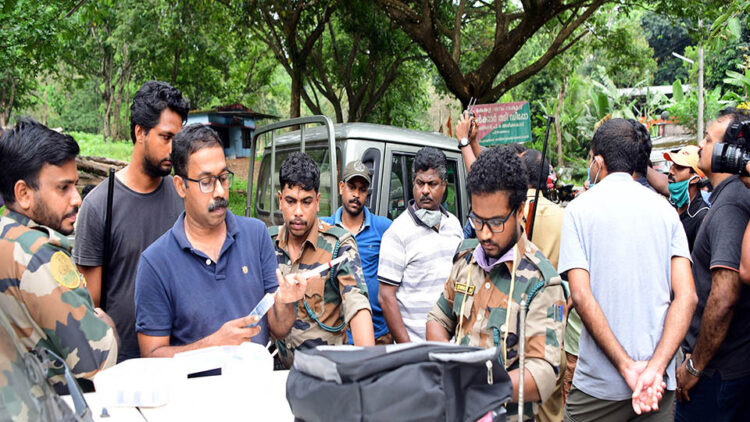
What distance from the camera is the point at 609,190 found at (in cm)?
241

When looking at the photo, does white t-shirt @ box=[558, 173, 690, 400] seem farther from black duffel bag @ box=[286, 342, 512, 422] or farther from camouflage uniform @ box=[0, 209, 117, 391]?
camouflage uniform @ box=[0, 209, 117, 391]

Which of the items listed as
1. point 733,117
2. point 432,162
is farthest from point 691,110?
point 432,162

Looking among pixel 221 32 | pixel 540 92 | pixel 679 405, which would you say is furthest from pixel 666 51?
pixel 679 405

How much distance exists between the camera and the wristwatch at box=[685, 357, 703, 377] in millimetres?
2725

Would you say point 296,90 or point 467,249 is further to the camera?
point 296,90

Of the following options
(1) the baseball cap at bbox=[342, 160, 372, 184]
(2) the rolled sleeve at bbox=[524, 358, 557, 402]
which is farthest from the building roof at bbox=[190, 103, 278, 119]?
(2) the rolled sleeve at bbox=[524, 358, 557, 402]

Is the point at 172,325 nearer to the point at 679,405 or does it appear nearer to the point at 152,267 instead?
the point at 152,267

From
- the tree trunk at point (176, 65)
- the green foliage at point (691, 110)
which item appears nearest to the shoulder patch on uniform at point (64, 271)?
the tree trunk at point (176, 65)

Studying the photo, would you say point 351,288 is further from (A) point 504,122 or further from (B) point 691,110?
(B) point 691,110

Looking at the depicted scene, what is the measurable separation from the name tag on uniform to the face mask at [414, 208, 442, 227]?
107 cm

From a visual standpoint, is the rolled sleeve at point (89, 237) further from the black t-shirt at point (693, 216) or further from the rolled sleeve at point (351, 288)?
the black t-shirt at point (693, 216)

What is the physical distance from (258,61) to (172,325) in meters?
21.4

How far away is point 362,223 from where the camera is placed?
3711mm

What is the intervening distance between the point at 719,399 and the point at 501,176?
5.47 feet
